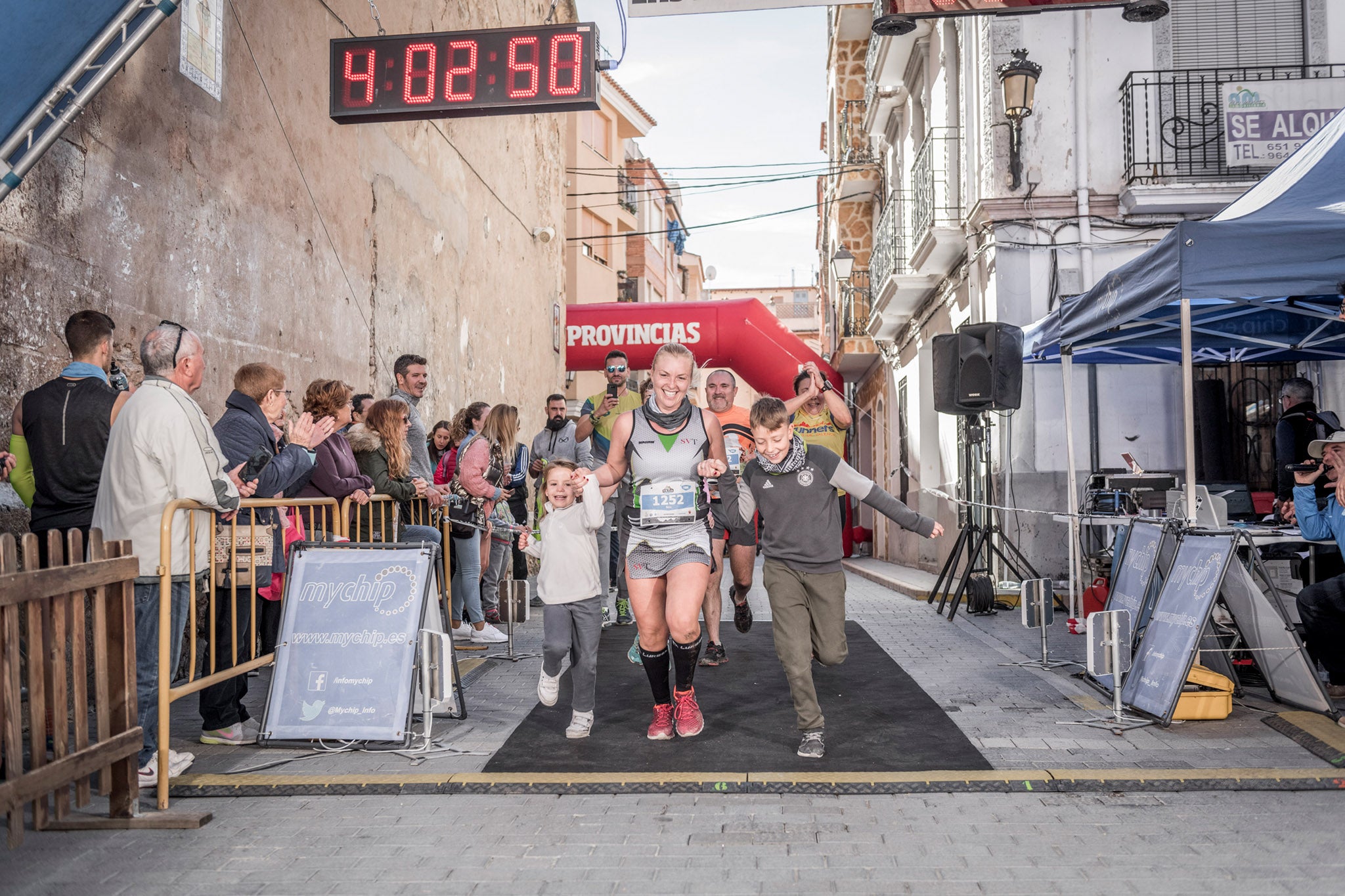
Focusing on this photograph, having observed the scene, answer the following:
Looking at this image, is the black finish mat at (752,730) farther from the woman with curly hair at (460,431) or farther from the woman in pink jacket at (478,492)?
the woman with curly hair at (460,431)

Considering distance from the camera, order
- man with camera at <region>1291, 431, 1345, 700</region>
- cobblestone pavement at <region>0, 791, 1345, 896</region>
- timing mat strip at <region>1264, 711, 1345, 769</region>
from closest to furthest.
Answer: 1. cobblestone pavement at <region>0, 791, 1345, 896</region>
2. timing mat strip at <region>1264, 711, 1345, 769</region>
3. man with camera at <region>1291, 431, 1345, 700</region>

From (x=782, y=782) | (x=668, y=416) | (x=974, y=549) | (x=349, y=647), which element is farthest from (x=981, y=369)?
(x=349, y=647)

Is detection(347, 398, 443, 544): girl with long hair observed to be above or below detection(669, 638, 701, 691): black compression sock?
above

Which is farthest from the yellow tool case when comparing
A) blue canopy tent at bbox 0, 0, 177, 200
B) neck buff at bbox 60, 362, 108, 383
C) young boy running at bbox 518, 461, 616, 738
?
blue canopy tent at bbox 0, 0, 177, 200

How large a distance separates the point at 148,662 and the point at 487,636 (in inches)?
187

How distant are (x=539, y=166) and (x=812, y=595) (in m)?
16.7

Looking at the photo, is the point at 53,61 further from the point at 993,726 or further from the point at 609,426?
the point at 993,726

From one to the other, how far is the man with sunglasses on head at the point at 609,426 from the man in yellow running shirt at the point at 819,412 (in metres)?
1.37

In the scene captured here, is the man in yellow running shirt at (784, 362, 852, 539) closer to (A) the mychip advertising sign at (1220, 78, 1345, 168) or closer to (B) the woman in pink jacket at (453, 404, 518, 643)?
(B) the woman in pink jacket at (453, 404, 518, 643)

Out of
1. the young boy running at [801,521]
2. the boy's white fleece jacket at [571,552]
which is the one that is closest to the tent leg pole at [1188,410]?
the young boy running at [801,521]

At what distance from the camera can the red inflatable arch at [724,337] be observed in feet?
67.3

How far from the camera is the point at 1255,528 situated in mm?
7523

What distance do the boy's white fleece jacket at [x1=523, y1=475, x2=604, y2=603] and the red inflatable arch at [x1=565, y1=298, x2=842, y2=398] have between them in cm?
1403

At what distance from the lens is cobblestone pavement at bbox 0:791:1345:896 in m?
3.74
